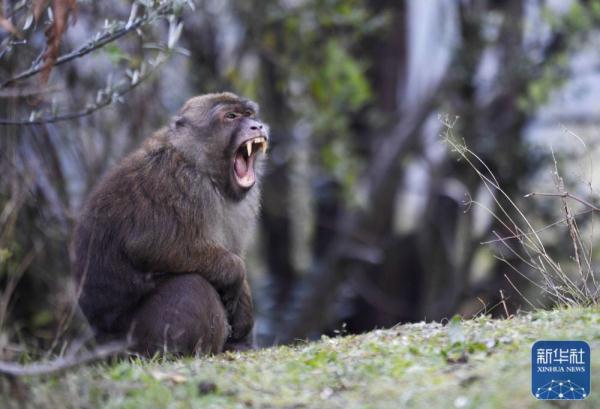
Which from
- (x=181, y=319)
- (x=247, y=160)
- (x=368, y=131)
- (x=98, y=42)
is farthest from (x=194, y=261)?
(x=368, y=131)

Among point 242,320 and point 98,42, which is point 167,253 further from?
point 98,42

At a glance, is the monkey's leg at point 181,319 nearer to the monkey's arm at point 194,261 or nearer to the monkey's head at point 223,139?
the monkey's arm at point 194,261

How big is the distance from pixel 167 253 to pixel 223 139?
117 centimetres

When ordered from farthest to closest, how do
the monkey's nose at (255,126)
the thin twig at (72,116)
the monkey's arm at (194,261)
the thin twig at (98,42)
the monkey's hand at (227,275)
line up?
the monkey's nose at (255,126) → the monkey's hand at (227,275) → the monkey's arm at (194,261) → the thin twig at (72,116) → the thin twig at (98,42)

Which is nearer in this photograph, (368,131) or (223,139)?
(223,139)

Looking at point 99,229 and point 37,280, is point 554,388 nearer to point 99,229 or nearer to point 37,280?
point 99,229

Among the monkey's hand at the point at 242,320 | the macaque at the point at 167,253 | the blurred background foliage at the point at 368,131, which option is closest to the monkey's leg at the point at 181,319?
the macaque at the point at 167,253

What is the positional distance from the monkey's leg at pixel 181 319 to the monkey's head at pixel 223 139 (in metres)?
0.99

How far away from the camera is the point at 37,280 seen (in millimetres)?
13359

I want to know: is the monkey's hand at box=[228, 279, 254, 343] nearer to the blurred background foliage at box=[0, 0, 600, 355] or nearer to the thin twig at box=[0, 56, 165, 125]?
the thin twig at box=[0, 56, 165, 125]

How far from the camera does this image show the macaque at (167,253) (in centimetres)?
742

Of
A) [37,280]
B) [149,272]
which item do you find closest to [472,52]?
[37,280]

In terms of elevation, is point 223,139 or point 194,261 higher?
point 223,139

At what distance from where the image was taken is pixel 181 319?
289 inches
